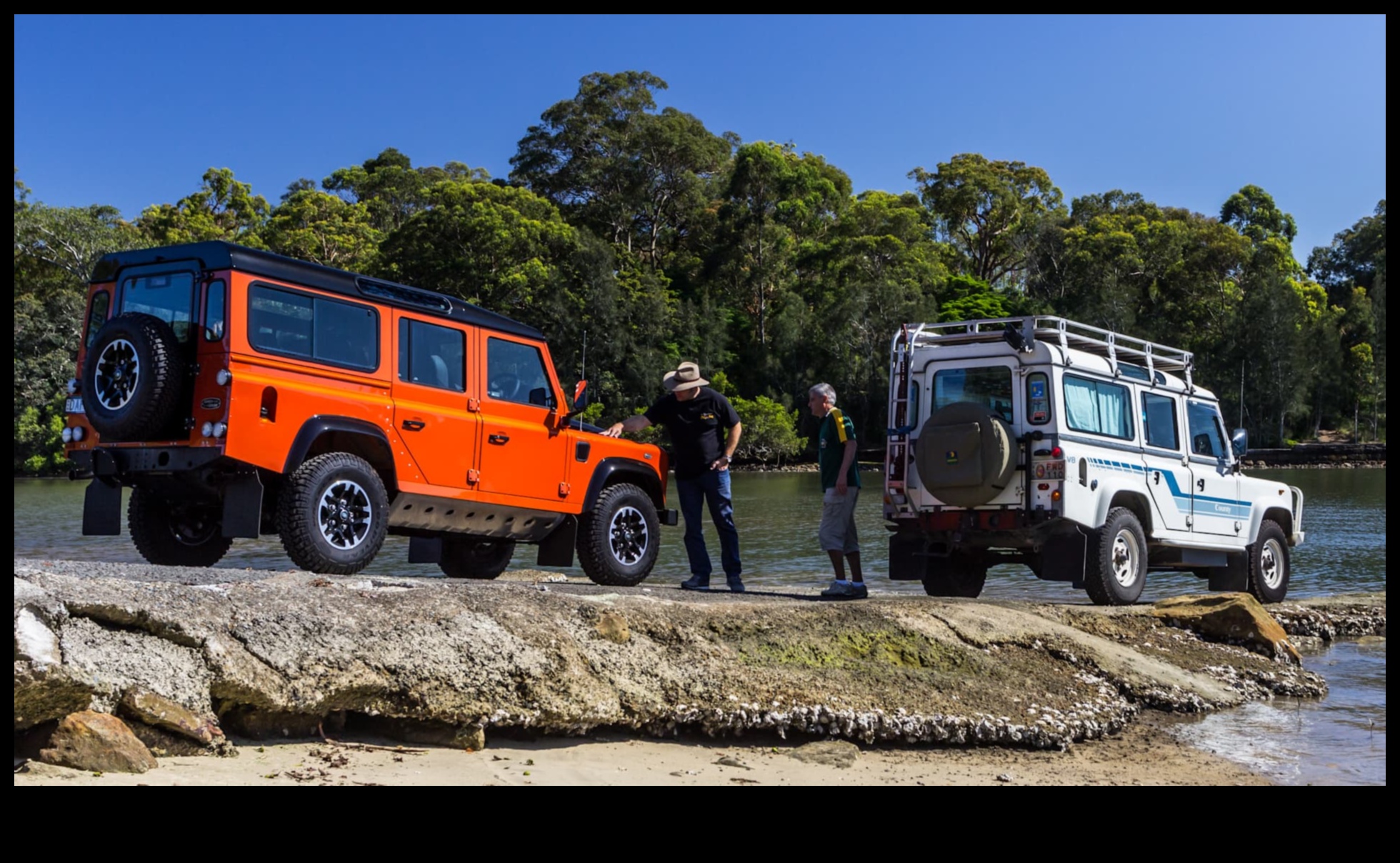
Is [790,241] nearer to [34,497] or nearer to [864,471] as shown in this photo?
[864,471]

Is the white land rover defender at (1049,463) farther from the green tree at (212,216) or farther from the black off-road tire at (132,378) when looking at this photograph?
the green tree at (212,216)

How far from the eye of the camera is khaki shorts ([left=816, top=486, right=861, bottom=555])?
10461 millimetres

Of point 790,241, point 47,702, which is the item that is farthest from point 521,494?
point 790,241

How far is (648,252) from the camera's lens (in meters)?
82.9

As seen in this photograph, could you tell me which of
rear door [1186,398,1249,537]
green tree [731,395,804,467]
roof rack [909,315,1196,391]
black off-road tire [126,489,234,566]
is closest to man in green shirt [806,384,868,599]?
roof rack [909,315,1196,391]

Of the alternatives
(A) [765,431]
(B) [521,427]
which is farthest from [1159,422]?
(A) [765,431]

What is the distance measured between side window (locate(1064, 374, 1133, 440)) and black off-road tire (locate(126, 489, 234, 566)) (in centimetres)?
702

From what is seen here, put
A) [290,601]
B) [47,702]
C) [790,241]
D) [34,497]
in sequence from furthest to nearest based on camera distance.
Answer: [790,241], [34,497], [290,601], [47,702]

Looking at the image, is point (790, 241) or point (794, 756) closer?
point (794, 756)

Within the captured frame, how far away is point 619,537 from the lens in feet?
36.3

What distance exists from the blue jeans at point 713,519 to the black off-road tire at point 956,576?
2.30m

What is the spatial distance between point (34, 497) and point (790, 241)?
55.0 metres

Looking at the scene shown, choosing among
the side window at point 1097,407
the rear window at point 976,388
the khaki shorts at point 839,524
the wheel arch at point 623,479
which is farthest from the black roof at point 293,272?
the side window at point 1097,407

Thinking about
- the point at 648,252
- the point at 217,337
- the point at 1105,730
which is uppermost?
the point at 648,252
